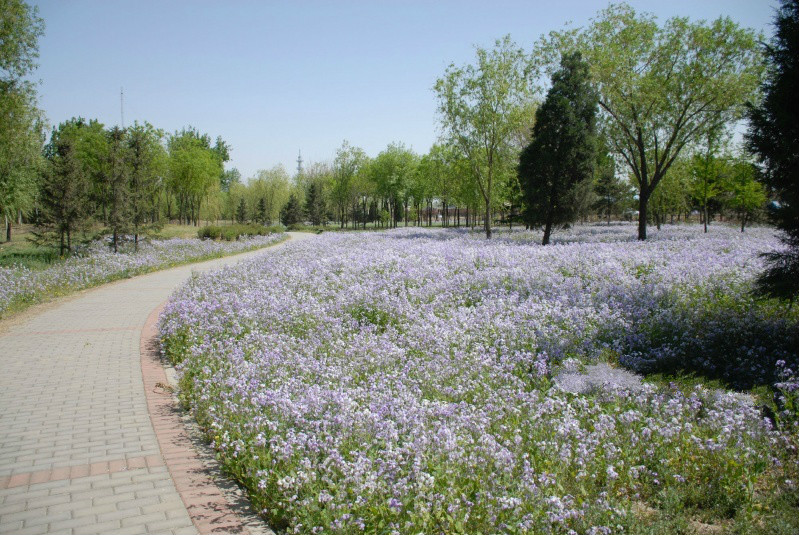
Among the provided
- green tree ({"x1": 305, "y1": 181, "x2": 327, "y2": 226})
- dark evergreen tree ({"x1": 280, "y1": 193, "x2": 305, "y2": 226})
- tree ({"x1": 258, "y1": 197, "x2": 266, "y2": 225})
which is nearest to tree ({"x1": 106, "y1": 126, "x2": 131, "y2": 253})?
dark evergreen tree ({"x1": 280, "y1": 193, "x2": 305, "y2": 226})

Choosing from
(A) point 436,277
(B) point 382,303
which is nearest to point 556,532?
(B) point 382,303

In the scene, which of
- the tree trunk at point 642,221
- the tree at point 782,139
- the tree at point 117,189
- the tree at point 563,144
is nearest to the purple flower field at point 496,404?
the tree at point 782,139

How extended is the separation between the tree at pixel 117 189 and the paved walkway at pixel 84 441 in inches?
582

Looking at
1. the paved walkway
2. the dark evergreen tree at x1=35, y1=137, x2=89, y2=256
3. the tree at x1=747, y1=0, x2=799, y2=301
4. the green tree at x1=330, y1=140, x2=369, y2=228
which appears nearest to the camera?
the paved walkway

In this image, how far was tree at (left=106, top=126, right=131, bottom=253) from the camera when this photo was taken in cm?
2361

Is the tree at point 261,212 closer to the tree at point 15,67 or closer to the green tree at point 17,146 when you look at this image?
the green tree at point 17,146

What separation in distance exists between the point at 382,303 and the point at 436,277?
2554mm

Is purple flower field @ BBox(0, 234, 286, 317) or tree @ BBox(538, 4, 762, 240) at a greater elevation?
tree @ BBox(538, 4, 762, 240)

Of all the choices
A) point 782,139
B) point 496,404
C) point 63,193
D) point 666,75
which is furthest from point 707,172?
point 63,193

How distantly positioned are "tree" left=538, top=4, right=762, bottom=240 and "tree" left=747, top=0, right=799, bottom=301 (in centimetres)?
1782

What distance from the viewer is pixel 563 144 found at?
22188 millimetres

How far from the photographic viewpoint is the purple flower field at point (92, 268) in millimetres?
13791

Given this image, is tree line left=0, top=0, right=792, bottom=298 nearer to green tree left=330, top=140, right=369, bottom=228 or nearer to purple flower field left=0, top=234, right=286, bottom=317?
purple flower field left=0, top=234, right=286, bottom=317

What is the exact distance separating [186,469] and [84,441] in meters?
1.64
